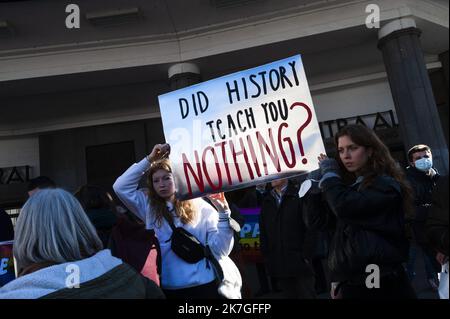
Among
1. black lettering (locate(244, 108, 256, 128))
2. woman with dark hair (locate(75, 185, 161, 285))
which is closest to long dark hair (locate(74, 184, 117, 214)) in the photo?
woman with dark hair (locate(75, 185, 161, 285))

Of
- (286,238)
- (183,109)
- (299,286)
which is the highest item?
(183,109)

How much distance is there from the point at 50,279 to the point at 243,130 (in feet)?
4.56

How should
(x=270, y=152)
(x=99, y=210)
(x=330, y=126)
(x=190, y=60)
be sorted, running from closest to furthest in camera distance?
(x=270, y=152) < (x=99, y=210) < (x=190, y=60) < (x=330, y=126)

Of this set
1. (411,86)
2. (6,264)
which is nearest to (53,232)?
(6,264)

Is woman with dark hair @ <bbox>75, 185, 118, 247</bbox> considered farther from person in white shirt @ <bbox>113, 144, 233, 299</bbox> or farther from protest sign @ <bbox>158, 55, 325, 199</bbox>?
protest sign @ <bbox>158, 55, 325, 199</bbox>

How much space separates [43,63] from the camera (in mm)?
5777

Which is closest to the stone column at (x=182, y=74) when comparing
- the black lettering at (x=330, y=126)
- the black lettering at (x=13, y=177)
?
the black lettering at (x=330, y=126)

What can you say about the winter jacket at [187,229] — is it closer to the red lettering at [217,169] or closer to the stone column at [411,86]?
the red lettering at [217,169]

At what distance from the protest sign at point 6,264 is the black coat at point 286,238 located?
191cm

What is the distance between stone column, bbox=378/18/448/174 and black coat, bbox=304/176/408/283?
3988 millimetres

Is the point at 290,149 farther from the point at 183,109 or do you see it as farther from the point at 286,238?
the point at 286,238

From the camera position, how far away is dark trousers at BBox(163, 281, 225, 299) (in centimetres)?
189

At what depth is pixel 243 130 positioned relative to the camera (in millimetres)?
2191
